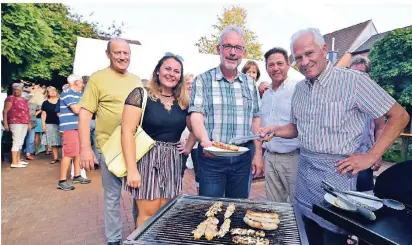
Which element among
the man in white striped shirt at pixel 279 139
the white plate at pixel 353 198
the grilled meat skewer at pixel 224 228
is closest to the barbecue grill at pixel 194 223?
the grilled meat skewer at pixel 224 228

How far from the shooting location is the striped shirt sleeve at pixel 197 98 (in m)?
2.70

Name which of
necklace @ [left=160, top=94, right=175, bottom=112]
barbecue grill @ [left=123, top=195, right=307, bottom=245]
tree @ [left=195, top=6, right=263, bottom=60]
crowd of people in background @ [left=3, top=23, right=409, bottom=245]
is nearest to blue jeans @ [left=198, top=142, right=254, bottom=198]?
crowd of people in background @ [left=3, top=23, right=409, bottom=245]

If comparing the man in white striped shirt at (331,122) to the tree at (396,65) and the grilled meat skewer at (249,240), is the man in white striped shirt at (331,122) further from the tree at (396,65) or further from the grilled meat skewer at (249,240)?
the tree at (396,65)

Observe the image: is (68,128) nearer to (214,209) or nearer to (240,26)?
(214,209)

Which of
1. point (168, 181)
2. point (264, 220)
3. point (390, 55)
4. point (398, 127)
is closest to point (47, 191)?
point (168, 181)

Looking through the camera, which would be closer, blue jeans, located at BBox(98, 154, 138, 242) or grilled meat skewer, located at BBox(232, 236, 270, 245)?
grilled meat skewer, located at BBox(232, 236, 270, 245)

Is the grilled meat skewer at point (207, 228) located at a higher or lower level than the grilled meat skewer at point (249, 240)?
higher

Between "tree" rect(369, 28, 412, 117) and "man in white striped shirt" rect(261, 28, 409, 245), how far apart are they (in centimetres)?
1331

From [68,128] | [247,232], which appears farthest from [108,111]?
[68,128]

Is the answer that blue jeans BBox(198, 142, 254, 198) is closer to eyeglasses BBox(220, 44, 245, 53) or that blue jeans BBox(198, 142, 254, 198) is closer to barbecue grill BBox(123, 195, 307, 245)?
barbecue grill BBox(123, 195, 307, 245)

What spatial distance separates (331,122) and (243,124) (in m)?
0.86

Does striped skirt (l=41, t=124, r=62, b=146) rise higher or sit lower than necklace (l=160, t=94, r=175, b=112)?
lower

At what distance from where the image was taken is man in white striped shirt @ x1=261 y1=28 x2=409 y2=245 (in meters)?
2.07

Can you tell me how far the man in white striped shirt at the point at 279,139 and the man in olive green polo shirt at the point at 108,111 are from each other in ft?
5.16
